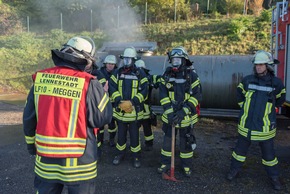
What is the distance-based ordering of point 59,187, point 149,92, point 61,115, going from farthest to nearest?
point 149,92, point 59,187, point 61,115

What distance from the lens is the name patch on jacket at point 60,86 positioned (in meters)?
2.33

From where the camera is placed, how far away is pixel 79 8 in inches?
949

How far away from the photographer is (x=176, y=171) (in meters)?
4.59

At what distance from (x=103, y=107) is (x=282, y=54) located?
13.4ft

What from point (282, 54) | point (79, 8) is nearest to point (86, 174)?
point (282, 54)

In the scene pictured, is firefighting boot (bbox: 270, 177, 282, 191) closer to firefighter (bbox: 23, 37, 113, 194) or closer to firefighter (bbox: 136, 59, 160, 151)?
firefighter (bbox: 136, 59, 160, 151)

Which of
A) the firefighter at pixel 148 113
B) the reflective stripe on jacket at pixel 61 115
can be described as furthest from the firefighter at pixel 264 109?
A: the reflective stripe on jacket at pixel 61 115

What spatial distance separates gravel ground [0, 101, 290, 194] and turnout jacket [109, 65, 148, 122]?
0.84m

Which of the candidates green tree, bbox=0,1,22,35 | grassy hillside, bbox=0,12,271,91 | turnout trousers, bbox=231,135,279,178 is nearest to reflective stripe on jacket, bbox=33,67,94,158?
turnout trousers, bbox=231,135,279,178

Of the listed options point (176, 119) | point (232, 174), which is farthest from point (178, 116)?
point (232, 174)

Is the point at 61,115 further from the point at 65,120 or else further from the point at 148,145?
the point at 148,145

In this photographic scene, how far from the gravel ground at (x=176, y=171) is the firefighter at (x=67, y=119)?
5.48 feet

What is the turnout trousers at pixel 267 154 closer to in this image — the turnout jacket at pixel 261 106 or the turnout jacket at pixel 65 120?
the turnout jacket at pixel 261 106

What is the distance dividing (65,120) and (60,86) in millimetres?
271
